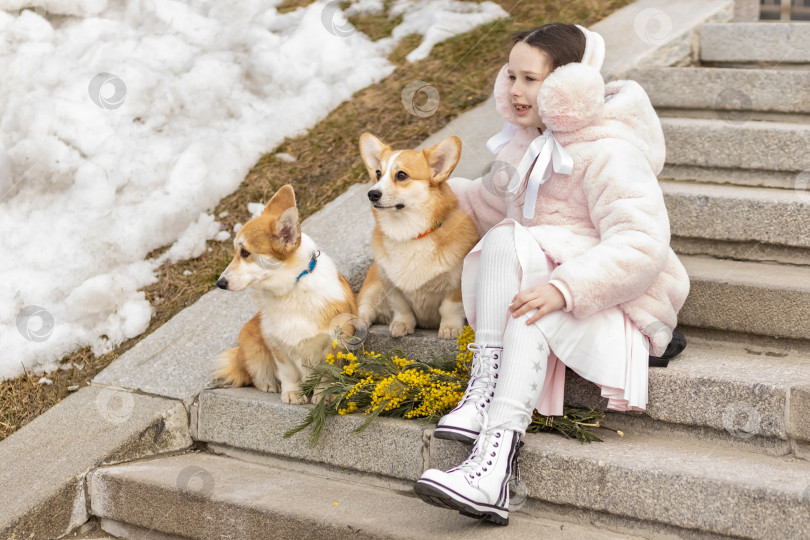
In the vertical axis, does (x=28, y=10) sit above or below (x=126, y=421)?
above

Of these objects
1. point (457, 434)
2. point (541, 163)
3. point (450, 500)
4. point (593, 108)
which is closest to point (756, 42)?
point (593, 108)

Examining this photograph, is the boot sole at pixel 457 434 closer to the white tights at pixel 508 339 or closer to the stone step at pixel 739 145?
the white tights at pixel 508 339

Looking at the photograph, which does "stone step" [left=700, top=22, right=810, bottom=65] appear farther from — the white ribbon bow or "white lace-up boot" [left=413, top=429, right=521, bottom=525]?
"white lace-up boot" [left=413, top=429, right=521, bottom=525]

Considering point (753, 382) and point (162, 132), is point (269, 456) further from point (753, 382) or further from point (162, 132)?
point (162, 132)

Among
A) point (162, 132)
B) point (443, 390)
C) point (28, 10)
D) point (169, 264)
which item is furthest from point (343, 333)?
point (28, 10)

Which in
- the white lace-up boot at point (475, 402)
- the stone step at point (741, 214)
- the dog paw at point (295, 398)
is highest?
the stone step at point (741, 214)

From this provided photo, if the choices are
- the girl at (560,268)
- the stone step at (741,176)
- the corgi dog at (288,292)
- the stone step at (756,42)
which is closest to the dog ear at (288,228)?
the corgi dog at (288,292)

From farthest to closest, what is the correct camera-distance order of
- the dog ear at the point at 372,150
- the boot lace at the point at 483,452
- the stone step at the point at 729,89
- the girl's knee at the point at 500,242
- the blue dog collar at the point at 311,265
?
1. the stone step at the point at 729,89
2. the dog ear at the point at 372,150
3. the blue dog collar at the point at 311,265
4. the girl's knee at the point at 500,242
5. the boot lace at the point at 483,452

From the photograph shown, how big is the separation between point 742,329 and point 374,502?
153cm

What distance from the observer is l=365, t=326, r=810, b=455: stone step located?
2.42m

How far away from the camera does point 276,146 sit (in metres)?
4.74

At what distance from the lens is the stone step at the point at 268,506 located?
2.41m

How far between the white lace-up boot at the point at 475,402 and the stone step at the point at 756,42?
2807 mm

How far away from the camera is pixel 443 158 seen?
311 centimetres
